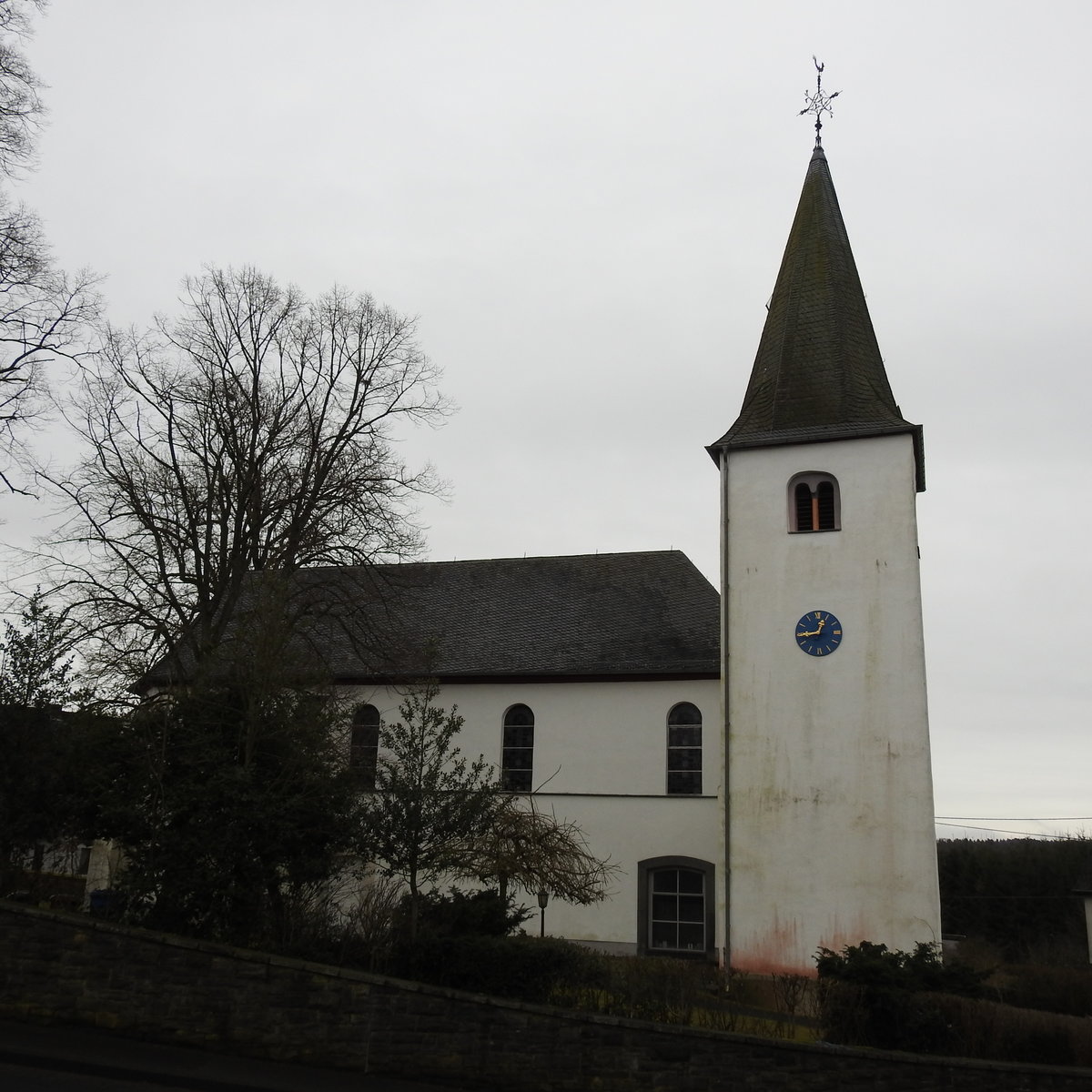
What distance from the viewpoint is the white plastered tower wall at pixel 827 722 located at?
61.4 feet

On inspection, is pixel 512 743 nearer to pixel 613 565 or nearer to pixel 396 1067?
pixel 613 565

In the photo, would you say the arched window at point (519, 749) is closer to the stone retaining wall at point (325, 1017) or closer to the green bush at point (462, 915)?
the green bush at point (462, 915)

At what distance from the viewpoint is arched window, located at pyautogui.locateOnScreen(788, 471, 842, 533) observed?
21.3 m

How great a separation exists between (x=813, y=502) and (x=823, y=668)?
3390 mm

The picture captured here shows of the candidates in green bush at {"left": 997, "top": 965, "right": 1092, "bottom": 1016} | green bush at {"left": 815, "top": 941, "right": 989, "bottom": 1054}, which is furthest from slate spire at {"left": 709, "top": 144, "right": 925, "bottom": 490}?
green bush at {"left": 815, "top": 941, "right": 989, "bottom": 1054}

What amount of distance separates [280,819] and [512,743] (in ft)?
39.8

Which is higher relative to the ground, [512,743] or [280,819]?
[512,743]

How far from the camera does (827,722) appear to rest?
1983 centimetres

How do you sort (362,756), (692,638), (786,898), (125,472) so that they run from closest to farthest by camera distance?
1. (362,756)
2. (786,898)
3. (125,472)
4. (692,638)

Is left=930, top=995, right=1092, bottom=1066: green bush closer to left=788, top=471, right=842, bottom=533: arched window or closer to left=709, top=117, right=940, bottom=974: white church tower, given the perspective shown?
left=709, top=117, right=940, bottom=974: white church tower

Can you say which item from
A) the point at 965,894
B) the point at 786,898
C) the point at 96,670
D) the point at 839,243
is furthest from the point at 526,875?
the point at 965,894

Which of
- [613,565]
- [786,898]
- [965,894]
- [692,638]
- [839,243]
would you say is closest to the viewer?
[786,898]

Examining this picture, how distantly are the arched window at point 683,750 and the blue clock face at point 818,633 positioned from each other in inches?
119

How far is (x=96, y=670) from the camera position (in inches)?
674
